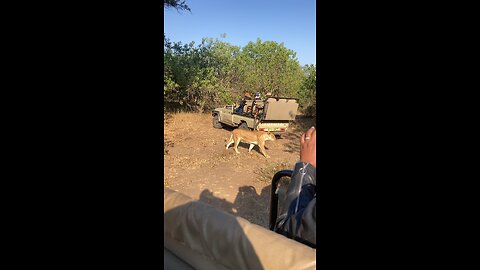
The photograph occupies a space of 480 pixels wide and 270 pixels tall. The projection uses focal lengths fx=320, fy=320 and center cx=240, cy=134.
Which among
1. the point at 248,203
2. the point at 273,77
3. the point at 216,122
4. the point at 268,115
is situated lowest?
the point at 248,203

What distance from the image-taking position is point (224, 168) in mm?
7949

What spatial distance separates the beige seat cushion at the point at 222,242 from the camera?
1.28 metres

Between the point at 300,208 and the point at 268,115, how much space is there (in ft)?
29.2

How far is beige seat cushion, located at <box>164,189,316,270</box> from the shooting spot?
4.21 ft

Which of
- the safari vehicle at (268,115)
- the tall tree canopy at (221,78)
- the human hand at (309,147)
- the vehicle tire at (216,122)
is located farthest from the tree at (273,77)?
the human hand at (309,147)

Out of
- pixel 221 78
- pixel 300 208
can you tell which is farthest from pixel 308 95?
pixel 300 208

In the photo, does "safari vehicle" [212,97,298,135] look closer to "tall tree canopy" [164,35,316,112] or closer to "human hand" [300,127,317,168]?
"tall tree canopy" [164,35,316,112]

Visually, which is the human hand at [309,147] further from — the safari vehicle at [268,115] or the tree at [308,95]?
the tree at [308,95]

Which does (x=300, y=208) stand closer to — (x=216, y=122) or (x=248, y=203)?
(x=248, y=203)

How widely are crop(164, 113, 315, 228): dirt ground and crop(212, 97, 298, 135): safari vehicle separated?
2.10 feet
